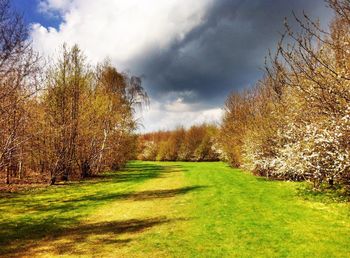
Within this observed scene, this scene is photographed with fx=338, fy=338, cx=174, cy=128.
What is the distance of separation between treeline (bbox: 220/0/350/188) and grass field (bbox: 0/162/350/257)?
210 centimetres

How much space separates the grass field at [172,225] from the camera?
945 cm

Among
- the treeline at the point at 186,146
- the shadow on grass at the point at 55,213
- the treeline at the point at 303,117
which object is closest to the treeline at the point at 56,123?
Result: the shadow on grass at the point at 55,213

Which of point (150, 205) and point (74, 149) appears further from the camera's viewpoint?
point (74, 149)

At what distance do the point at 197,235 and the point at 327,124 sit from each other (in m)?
6.08

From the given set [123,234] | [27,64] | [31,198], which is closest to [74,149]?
[31,198]

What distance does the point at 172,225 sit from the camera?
1227cm

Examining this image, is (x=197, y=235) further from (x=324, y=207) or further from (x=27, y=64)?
(x=27, y=64)

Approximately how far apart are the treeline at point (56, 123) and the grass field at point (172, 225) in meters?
4.95

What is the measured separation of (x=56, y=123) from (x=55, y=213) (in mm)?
12359

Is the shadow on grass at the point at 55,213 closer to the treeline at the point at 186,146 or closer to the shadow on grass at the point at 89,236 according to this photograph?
the shadow on grass at the point at 89,236

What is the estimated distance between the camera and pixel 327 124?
39.8 ft

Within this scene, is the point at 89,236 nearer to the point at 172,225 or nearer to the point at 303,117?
the point at 172,225

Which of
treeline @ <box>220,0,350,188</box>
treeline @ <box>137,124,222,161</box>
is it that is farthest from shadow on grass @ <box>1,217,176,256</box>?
treeline @ <box>137,124,222,161</box>

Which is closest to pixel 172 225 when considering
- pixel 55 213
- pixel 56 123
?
pixel 55 213
